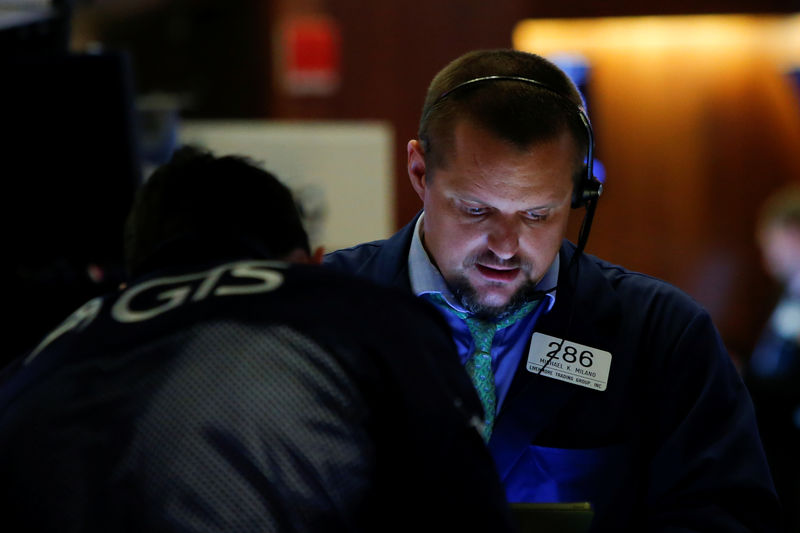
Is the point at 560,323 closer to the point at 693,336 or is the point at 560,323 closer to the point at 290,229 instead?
the point at 693,336

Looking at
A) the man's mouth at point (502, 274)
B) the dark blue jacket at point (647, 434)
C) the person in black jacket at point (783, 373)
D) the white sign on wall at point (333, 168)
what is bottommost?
the person in black jacket at point (783, 373)

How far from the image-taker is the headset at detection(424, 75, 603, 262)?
4.46 ft

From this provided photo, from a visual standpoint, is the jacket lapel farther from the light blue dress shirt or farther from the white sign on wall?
the white sign on wall

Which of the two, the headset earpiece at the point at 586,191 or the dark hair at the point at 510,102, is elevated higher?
the dark hair at the point at 510,102

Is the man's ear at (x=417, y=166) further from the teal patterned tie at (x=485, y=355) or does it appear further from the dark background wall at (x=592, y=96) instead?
the dark background wall at (x=592, y=96)

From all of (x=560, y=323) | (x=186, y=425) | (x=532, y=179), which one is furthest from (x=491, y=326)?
(x=186, y=425)

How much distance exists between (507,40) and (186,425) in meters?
3.74

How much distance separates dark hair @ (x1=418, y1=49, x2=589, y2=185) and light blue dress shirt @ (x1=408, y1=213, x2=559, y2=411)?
170mm

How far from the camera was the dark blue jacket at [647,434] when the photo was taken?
127 cm

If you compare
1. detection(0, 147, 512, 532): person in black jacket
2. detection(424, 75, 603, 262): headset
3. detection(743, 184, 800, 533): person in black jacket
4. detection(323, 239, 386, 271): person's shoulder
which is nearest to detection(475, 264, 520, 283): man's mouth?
detection(424, 75, 603, 262): headset

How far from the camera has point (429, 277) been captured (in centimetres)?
148

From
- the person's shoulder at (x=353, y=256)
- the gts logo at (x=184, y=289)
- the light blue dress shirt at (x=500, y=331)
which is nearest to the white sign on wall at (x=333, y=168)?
the person's shoulder at (x=353, y=256)

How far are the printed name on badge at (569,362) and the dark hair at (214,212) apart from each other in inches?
17.9

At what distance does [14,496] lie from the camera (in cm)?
86
